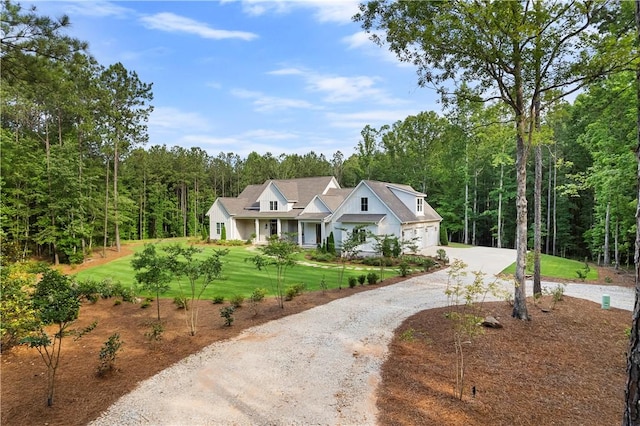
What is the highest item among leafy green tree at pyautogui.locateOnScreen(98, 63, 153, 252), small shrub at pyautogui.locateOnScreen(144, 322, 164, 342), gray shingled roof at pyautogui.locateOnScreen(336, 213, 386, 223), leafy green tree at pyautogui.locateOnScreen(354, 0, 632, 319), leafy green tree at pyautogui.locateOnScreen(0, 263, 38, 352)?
leafy green tree at pyautogui.locateOnScreen(98, 63, 153, 252)

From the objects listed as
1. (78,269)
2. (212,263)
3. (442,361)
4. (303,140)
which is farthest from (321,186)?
(442,361)

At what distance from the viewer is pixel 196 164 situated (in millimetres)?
44094

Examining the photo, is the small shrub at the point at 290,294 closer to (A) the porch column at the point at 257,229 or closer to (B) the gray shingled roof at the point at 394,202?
(B) the gray shingled roof at the point at 394,202

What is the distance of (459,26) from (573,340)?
326 inches

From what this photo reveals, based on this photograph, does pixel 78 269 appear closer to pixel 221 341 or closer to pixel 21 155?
pixel 21 155

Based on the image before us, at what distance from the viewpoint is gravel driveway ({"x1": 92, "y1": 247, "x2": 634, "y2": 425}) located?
17.1ft

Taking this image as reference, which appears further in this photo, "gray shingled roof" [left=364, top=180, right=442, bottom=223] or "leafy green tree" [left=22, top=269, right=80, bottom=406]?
"gray shingled roof" [left=364, top=180, right=442, bottom=223]

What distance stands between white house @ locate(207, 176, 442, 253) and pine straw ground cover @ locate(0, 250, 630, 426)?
14.0 m

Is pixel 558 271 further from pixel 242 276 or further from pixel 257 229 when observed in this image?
pixel 257 229

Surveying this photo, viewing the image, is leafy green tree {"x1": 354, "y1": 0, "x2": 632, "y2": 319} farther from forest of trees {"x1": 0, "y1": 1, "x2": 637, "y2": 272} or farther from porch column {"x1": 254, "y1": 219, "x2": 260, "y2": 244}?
porch column {"x1": 254, "y1": 219, "x2": 260, "y2": 244}

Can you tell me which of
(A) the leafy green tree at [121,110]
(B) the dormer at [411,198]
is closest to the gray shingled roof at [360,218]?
(B) the dormer at [411,198]

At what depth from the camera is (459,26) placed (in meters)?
8.40

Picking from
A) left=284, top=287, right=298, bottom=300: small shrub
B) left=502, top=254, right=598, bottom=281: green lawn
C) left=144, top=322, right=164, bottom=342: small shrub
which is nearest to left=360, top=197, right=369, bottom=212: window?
left=502, top=254, right=598, bottom=281: green lawn

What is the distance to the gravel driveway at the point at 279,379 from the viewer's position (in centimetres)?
520
